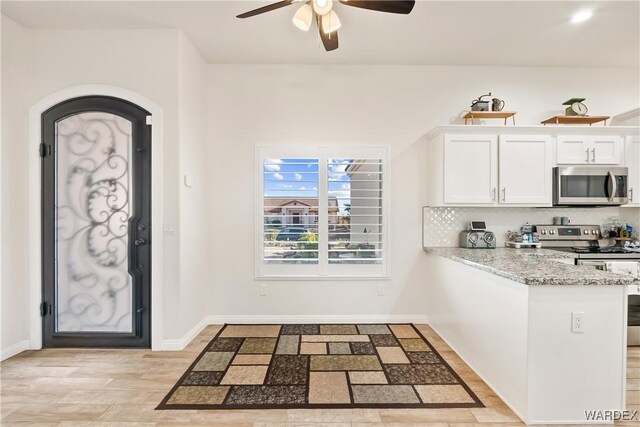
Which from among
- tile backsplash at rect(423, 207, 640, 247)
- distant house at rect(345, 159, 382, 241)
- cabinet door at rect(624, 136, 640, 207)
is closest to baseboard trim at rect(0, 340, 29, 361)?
distant house at rect(345, 159, 382, 241)

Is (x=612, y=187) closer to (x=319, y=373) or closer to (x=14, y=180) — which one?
(x=319, y=373)

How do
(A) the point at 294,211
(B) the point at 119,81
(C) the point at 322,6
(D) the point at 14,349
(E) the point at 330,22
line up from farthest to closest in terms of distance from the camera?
(A) the point at 294,211 → (B) the point at 119,81 → (D) the point at 14,349 → (E) the point at 330,22 → (C) the point at 322,6

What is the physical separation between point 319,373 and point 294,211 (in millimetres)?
1812

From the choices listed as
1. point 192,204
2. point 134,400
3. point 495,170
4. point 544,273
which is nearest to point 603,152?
point 495,170

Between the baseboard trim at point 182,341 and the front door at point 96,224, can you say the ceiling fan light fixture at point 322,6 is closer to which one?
the front door at point 96,224

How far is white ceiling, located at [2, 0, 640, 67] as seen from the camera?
115 inches

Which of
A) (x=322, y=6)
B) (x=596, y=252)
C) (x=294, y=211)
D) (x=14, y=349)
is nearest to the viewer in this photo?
(x=322, y=6)

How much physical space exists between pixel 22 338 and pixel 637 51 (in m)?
6.84

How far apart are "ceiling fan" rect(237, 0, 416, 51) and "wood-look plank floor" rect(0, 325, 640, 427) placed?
8.85 ft

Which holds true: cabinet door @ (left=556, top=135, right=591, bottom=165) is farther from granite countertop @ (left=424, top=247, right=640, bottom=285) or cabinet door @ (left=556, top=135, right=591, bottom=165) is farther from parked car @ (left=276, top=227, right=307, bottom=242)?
parked car @ (left=276, top=227, right=307, bottom=242)

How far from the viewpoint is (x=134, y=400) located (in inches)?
95.1

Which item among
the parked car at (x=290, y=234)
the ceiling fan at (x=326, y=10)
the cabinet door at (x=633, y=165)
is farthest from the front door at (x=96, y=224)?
the cabinet door at (x=633, y=165)

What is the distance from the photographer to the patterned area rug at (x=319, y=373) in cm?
240

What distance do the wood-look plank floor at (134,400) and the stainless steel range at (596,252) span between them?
0.38 meters
